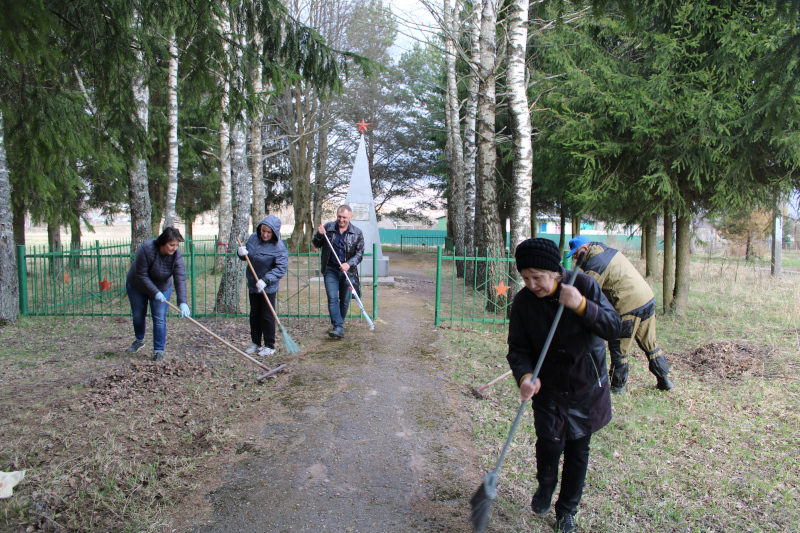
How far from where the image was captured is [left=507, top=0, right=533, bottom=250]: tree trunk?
7770 millimetres

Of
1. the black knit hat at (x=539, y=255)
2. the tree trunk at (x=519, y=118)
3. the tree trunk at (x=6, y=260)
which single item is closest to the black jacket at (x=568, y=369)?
the black knit hat at (x=539, y=255)

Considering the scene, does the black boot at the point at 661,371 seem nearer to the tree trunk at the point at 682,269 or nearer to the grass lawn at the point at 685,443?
the grass lawn at the point at 685,443

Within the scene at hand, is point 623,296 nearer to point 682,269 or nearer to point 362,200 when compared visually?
point 682,269

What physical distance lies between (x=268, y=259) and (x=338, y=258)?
1.11 m

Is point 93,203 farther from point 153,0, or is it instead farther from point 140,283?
point 153,0

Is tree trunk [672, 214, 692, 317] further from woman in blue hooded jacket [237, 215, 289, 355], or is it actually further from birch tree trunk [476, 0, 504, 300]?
woman in blue hooded jacket [237, 215, 289, 355]

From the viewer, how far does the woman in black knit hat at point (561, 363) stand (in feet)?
8.02

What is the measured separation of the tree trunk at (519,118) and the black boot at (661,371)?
3.38 m

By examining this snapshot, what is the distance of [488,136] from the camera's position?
33.0ft

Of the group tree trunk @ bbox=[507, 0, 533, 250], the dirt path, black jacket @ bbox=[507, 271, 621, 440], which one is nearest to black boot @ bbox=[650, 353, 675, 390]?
the dirt path

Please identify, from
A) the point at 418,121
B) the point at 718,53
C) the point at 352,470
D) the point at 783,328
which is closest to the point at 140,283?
the point at 352,470

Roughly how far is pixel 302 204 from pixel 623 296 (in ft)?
61.9

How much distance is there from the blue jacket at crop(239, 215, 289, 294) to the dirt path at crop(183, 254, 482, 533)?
3.38ft

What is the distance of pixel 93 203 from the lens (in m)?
15.9
